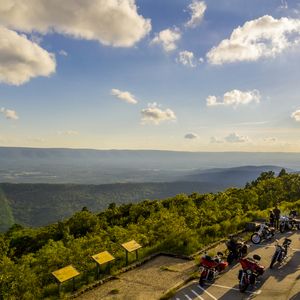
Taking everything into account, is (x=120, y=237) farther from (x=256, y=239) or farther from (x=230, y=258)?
(x=230, y=258)

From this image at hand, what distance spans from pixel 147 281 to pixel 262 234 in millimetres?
8619

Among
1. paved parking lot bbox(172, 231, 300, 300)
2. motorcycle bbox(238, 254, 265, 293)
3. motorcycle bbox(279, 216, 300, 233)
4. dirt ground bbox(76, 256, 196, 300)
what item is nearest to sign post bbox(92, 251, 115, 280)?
dirt ground bbox(76, 256, 196, 300)

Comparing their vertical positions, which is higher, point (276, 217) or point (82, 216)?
point (276, 217)

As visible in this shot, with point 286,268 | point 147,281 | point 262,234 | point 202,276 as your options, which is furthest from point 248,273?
point 262,234

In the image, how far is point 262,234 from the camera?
827 inches

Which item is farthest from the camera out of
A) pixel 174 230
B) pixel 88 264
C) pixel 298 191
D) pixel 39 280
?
pixel 298 191

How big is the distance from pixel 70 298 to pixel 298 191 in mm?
41411

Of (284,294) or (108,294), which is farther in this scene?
(108,294)

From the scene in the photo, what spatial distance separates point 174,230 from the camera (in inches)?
941

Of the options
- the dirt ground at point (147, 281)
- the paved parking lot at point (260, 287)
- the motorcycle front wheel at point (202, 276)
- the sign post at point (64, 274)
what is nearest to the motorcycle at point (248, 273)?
the paved parking lot at point (260, 287)

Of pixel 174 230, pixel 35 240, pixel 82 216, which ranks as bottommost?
pixel 35 240

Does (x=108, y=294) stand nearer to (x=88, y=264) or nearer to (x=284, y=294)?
(x=88, y=264)

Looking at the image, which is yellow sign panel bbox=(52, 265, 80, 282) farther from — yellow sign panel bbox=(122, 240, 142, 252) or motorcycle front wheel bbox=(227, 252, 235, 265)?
motorcycle front wheel bbox=(227, 252, 235, 265)

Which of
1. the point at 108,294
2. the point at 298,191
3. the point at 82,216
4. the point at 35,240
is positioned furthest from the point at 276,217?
the point at 35,240
